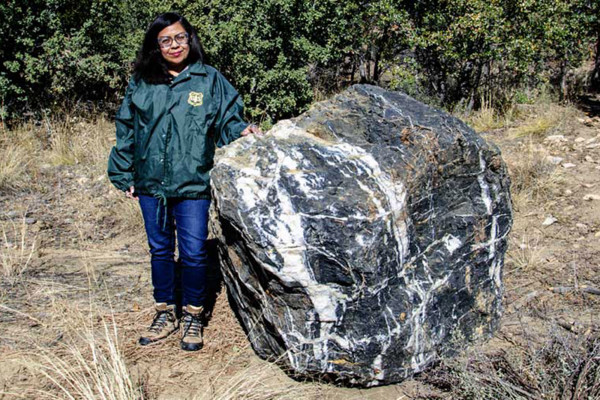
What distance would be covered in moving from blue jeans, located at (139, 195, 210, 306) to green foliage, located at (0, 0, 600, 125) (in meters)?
3.81

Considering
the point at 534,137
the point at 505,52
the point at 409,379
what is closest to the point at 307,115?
the point at 409,379

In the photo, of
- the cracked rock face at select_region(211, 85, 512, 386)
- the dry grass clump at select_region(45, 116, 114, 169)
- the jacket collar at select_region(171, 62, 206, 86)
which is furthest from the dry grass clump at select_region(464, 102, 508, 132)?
the jacket collar at select_region(171, 62, 206, 86)

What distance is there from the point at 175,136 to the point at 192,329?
3.76ft

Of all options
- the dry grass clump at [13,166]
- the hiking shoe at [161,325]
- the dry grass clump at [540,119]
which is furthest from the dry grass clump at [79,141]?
the dry grass clump at [540,119]

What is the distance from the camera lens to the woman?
3287 millimetres

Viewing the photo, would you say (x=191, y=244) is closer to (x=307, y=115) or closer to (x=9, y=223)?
(x=307, y=115)

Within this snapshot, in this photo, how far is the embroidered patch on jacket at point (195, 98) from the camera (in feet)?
10.8

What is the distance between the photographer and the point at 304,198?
9.83 ft

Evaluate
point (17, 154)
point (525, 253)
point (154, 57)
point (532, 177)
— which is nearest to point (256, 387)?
point (154, 57)

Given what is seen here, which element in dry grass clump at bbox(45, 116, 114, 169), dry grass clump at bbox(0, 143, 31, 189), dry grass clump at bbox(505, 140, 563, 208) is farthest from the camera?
dry grass clump at bbox(45, 116, 114, 169)

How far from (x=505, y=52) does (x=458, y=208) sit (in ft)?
15.1

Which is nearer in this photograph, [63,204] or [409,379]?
[409,379]

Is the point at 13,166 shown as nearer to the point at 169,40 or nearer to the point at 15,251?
the point at 15,251

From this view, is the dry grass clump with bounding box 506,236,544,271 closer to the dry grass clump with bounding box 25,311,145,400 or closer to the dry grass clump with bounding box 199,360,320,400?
the dry grass clump with bounding box 199,360,320,400
